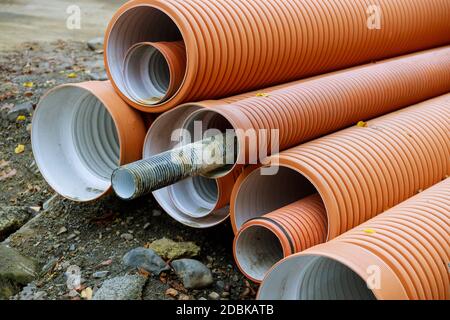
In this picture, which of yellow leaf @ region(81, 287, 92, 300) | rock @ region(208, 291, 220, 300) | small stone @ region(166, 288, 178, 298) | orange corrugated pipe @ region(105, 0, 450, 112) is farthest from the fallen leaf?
rock @ region(208, 291, 220, 300)

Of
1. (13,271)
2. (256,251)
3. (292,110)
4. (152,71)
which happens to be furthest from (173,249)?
(152,71)

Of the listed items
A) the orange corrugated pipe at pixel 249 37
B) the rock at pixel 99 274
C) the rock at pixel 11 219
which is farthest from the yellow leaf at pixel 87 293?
the orange corrugated pipe at pixel 249 37

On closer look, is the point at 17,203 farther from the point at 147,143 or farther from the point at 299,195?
the point at 299,195

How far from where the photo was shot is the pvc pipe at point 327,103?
3.94 metres

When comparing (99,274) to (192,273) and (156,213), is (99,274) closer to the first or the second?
(192,273)

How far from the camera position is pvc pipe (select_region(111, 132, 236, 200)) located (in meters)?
3.60

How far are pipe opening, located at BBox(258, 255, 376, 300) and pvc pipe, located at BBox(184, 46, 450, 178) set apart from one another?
0.88 meters

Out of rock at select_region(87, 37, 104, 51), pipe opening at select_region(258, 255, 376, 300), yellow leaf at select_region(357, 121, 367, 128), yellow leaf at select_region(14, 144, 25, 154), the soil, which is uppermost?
yellow leaf at select_region(357, 121, 367, 128)

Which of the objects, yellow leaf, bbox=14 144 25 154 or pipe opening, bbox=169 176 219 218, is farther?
yellow leaf, bbox=14 144 25 154

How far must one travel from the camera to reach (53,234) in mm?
4738

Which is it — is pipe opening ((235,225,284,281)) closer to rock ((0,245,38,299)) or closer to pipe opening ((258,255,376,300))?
pipe opening ((258,255,376,300))

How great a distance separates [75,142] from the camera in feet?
17.3

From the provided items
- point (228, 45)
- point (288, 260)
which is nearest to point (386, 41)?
point (228, 45)
